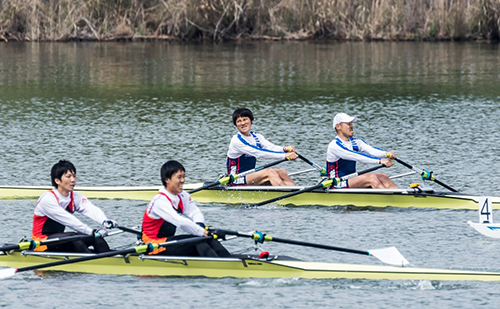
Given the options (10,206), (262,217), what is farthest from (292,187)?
(10,206)

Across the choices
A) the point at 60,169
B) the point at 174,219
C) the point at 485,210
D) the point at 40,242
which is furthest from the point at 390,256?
the point at 40,242

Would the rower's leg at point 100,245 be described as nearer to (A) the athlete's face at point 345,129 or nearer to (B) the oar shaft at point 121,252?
(B) the oar shaft at point 121,252

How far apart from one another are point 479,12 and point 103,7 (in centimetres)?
1681

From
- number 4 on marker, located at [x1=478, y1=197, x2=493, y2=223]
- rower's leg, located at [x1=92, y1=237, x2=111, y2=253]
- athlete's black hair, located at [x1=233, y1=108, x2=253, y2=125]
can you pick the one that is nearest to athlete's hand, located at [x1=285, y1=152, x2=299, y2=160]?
athlete's black hair, located at [x1=233, y1=108, x2=253, y2=125]

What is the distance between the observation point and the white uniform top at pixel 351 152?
51.7 ft

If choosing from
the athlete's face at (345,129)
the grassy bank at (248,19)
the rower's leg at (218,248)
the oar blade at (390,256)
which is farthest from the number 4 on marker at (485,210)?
the grassy bank at (248,19)

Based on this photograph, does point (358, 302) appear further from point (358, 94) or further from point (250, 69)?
point (250, 69)

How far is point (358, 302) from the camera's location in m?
11.0

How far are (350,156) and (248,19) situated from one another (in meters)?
30.1

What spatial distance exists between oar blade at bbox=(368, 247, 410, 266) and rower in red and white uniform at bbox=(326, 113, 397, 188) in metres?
3.72

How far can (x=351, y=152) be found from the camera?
15812 millimetres

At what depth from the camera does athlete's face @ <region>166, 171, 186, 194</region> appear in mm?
11508

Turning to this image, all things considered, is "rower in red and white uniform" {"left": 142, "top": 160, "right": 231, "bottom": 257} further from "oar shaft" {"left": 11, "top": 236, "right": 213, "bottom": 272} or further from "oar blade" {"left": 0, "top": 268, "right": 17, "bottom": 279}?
"oar blade" {"left": 0, "top": 268, "right": 17, "bottom": 279}

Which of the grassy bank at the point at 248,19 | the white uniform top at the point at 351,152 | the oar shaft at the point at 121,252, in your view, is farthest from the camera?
the grassy bank at the point at 248,19
